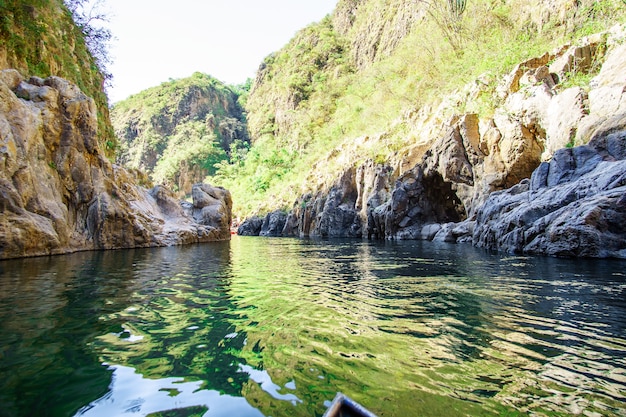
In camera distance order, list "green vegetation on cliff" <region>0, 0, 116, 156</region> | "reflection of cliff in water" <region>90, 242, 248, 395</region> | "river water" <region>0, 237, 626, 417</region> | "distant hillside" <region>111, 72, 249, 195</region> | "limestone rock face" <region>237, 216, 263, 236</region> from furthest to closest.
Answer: "distant hillside" <region>111, 72, 249, 195</region>
"limestone rock face" <region>237, 216, 263, 236</region>
"green vegetation on cliff" <region>0, 0, 116, 156</region>
"reflection of cliff in water" <region>90, 242, 248, 395</region>
"river water" <region>0, 237, 626, 417</region>

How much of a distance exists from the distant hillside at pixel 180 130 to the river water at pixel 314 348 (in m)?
68.6

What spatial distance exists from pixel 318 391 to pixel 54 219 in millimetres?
12593

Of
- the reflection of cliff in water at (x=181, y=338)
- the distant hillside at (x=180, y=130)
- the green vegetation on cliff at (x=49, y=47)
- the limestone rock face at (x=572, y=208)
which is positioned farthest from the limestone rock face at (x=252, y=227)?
the reflection of cliff in water at (x=181, y=338)

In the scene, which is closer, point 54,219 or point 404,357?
point 404,357

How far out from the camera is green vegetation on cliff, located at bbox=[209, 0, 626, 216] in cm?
2159

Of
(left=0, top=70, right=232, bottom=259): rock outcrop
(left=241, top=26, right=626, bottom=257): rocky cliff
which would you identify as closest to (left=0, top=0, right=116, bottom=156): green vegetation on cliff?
(left=0, top=70, right=232, bottom=259): rock outcrop

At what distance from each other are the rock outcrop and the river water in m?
5.00

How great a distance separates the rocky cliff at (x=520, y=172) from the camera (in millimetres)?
8984

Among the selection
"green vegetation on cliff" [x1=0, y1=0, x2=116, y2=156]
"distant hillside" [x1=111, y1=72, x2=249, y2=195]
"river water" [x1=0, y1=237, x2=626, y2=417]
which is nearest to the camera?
"river water" [x1=0, y1=237, x2=626, y2=417]

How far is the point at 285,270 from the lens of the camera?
8.42 metres

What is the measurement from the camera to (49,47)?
50.4ft

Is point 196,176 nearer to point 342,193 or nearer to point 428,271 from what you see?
point 342,193

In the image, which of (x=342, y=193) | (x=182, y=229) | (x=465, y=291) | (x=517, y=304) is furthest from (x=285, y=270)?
(x=342, y=193)

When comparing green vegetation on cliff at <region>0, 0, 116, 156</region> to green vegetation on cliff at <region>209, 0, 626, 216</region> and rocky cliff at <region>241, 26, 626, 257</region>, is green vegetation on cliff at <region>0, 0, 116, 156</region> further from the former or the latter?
green vegetation on cliff at <region>209, 0, 626, 216</region>
